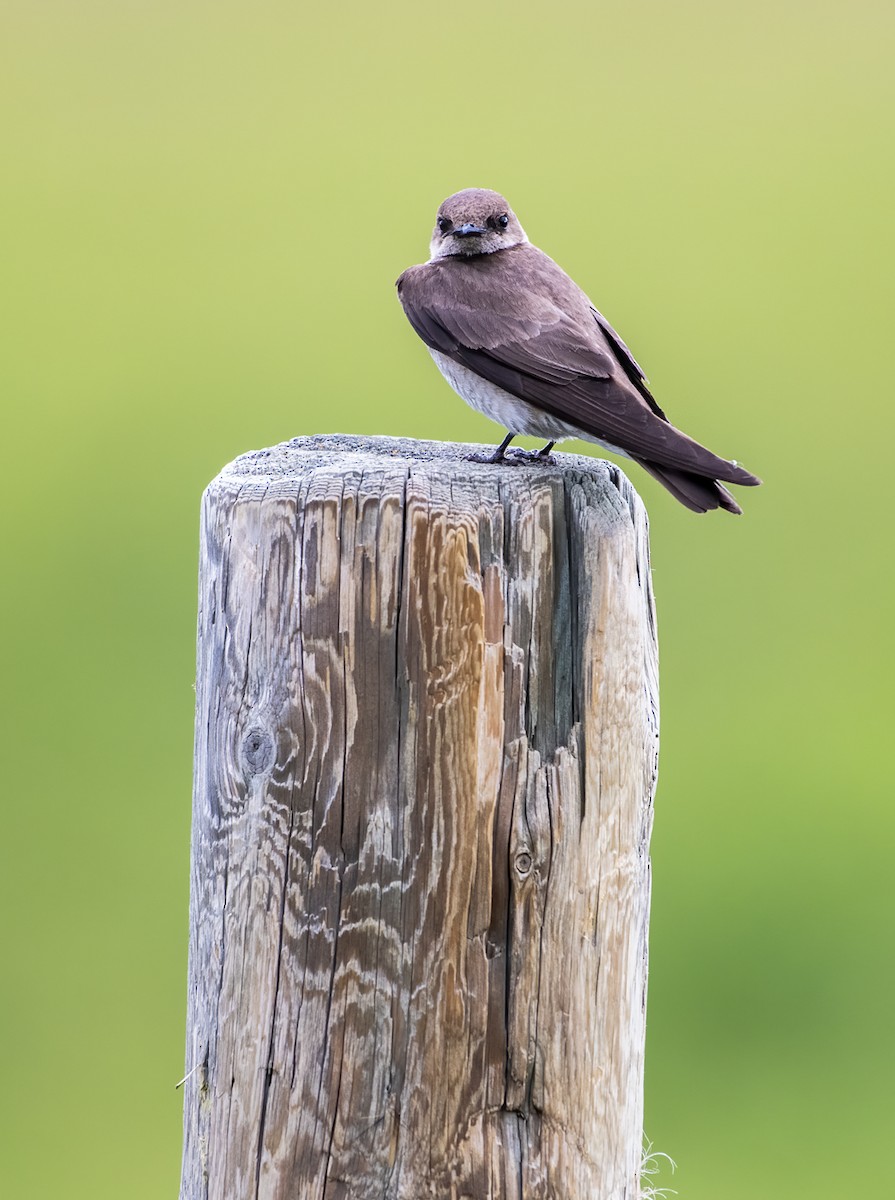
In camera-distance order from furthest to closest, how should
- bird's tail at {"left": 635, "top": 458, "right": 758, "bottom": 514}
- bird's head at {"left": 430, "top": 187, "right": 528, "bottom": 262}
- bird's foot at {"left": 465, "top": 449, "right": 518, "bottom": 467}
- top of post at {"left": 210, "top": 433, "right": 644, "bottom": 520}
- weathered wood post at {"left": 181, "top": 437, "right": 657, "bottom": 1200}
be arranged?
bird's head at {"left": 430, "top": 187, "right": 528, "bottom": 262} < bird's tail at {"left": 635, "top": 458, "right": 758, "bottom": 514} < bird's foot at {"left": 465, "top": 449, "right": 518, "bottom": 467} < top of post at {"left": 210, "top": 433, "right": 644, "bottom": 520} < weathered wood post at {"left": 181, "top": 437, "right": 657, "bottom": 1200}

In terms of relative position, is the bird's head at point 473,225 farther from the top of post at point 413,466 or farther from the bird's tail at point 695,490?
the bird's tail at point 695,490

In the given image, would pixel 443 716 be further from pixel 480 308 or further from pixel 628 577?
pixel 480 308

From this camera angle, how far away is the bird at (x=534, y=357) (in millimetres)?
3809

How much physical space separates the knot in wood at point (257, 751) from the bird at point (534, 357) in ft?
3.18

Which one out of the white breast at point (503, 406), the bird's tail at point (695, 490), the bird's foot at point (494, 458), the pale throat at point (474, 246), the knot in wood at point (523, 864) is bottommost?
the knot in wood at point (523, 864)

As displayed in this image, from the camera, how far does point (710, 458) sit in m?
3.73

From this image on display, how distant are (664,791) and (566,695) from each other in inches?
232

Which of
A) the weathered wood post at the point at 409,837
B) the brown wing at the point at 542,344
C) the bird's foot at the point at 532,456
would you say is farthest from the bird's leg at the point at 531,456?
the weathered wood post at the point at 409,837

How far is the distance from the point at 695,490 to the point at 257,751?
1340mm

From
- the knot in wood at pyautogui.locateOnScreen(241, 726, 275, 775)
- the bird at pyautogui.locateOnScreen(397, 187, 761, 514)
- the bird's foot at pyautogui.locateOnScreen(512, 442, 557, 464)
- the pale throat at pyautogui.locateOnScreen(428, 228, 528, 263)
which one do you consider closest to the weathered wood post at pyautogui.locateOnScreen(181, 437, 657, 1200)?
the knot in wood at pyautogui.locateOnScreen(241, 726, 275, 775)

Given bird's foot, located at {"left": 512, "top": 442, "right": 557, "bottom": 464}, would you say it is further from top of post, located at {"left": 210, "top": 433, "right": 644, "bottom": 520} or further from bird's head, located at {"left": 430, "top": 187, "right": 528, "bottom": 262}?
bird's head, located at {"left": 430, "top": 187, "right": 528, "bottom": 262}

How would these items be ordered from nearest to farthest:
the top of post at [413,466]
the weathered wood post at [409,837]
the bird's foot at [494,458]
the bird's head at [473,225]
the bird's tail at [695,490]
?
the weathered wood post at [409,837]
the top of post at [413,466]
the bird's foot at [494,458]
the bird's tail at [695,490]
the bird's head at [473,225]

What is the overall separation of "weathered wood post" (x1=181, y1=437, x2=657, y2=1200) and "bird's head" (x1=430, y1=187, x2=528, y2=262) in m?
1.84

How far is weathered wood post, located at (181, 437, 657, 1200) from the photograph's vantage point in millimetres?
3068
